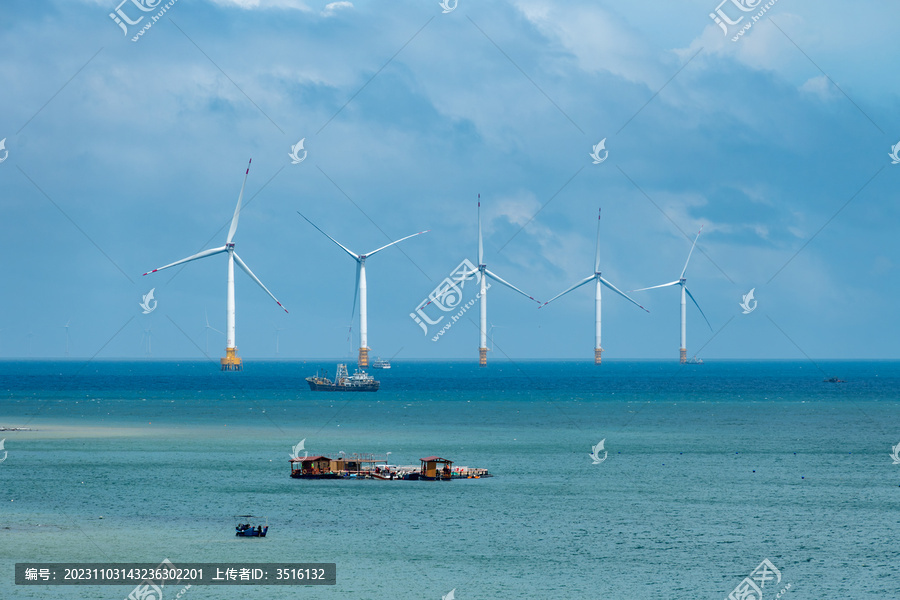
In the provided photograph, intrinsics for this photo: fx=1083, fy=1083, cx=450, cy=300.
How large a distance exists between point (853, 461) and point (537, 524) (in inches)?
2061

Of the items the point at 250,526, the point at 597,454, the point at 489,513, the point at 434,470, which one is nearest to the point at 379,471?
the point at 434,470

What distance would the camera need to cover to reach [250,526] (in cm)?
6938

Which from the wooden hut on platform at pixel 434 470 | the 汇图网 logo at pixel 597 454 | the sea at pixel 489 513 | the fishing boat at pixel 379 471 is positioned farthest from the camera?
the 汇图网 logo at pixel 597 454

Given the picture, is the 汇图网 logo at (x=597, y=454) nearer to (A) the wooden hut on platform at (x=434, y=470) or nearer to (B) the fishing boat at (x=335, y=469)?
(A) the wooden hut on platform at (x=434, y=470)

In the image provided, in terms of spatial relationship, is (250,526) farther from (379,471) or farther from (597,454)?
(597,454)

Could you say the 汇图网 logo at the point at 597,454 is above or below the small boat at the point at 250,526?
above

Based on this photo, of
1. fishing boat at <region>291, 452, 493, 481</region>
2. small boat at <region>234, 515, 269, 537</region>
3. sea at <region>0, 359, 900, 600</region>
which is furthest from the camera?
fishing boat at <region>291, 452, 493, 481</region>

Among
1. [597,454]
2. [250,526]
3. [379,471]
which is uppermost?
[597,454]

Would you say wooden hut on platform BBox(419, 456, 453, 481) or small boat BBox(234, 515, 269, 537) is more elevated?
wooden hut on platform BBox(419, 456, 453, 481)

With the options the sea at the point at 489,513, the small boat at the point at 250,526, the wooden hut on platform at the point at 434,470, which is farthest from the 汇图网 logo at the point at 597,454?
the small boat at the point at 250,526

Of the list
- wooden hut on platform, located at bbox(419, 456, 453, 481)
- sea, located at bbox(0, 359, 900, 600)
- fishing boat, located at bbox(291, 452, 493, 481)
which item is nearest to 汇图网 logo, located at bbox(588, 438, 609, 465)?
sea, located at bbox(0, 359, 900, 600)

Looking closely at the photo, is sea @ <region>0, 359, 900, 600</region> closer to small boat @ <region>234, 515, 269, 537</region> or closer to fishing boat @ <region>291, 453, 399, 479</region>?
small boat @ <region>234, 515, 269, 537</region>

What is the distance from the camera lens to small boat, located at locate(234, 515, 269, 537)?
224ft

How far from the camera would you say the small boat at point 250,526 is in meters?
68.3
